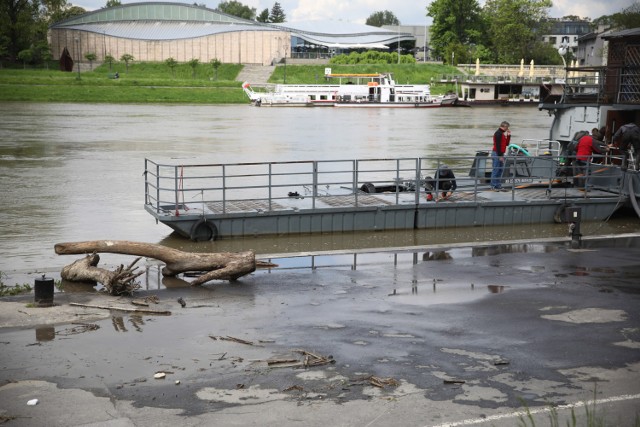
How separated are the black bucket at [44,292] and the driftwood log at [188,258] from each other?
202 cm

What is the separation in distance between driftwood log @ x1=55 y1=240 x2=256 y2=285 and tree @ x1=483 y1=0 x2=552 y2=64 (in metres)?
117

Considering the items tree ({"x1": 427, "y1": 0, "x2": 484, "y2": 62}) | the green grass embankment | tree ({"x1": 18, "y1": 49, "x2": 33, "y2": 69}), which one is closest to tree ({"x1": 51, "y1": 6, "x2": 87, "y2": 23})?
the green grass embankment

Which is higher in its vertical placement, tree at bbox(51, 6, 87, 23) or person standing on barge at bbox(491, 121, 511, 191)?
tree at bbox(51, 6, 87, 23)

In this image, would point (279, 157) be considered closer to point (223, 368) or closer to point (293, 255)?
point (293, 255)

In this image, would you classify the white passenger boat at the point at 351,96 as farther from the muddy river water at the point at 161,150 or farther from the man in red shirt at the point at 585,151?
the man in red shirt at the point at 585,151

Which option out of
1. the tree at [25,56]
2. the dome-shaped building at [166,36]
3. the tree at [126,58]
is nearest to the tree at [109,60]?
the tree at [126,58]

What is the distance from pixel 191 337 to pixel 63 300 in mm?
2580

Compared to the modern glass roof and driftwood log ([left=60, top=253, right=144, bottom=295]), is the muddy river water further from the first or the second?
the modern glass roof

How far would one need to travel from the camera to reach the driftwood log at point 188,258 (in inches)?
529

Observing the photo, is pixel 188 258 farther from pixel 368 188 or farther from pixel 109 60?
pixel 109 60

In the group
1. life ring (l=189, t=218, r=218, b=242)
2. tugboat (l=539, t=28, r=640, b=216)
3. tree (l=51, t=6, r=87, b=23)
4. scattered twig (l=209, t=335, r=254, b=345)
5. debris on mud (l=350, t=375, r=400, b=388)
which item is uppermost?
tree (l=51, t=6, r=87, b=23)

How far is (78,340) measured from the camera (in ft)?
34.0

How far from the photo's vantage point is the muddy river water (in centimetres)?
1962

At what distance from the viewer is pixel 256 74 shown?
123125 millimetres
